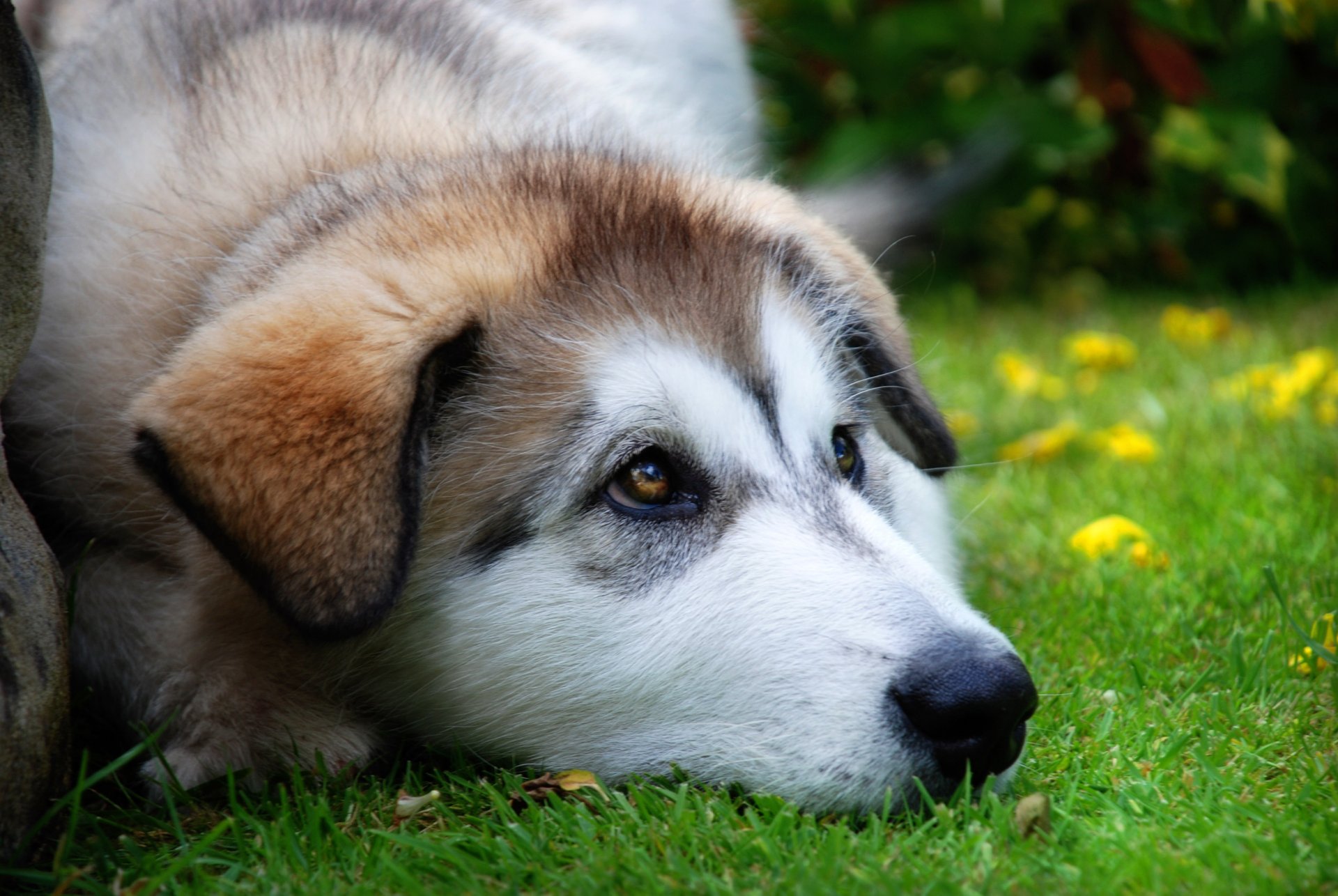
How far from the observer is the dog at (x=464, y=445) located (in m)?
2.40

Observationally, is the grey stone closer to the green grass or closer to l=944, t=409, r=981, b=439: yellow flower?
the green grass

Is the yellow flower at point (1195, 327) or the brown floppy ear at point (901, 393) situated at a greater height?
the brown floppy ear at point (901, 393)

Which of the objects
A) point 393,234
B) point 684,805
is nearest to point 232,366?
point 393,234

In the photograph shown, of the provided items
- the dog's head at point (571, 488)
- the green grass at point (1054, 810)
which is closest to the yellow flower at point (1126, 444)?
the green grass at point (1054, 810)

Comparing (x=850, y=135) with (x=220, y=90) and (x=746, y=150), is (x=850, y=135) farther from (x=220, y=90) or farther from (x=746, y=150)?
(x=220, y=90)

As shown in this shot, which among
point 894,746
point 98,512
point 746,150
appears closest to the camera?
point 894,746

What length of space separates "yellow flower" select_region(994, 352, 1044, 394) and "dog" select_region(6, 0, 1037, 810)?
252 centimetres

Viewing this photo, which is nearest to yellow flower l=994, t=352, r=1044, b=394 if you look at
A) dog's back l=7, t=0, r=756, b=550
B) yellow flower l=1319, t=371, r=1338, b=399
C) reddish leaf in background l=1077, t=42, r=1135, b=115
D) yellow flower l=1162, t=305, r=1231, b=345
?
yellow flower l=1162, t=305, r=1231, b=345

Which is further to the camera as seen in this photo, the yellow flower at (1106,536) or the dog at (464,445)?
the yellow flower at (1106,536)

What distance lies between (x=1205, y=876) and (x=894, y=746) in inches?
20.6

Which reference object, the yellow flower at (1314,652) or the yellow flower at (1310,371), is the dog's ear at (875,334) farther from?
the yellow flower at (1310,371)

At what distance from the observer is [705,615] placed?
2551 millimetres

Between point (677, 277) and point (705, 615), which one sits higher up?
point (677, 277)

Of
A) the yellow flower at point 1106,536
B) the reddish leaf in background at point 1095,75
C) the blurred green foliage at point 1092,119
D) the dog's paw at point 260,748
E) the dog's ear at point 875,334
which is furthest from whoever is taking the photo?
the reddish leaf in background at point 1095,75
